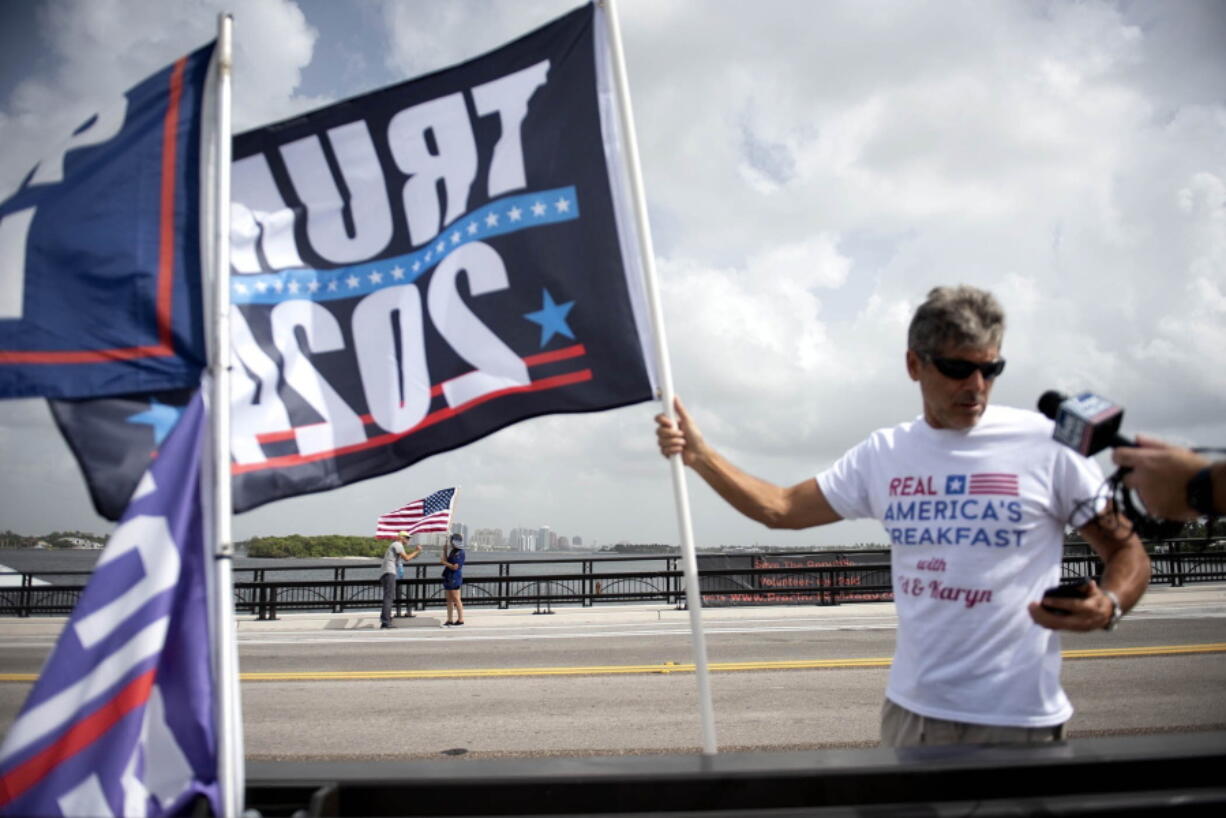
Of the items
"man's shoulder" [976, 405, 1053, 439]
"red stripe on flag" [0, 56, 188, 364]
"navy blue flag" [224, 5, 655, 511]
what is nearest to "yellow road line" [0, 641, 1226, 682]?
"navy blue flag" [224, 5, 655, 511]

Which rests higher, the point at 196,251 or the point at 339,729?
the point at 196,251

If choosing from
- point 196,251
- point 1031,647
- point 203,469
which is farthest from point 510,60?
point 1031,647

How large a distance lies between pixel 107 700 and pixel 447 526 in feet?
48.9

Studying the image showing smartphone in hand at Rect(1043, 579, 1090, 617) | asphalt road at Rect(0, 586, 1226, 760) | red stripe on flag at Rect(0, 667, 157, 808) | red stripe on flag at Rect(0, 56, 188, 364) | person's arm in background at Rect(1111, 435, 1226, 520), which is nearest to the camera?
person's arm in background at Rect(1111, 435, 1226, 520)

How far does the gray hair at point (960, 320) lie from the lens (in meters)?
2.38

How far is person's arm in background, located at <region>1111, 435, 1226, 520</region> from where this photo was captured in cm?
171

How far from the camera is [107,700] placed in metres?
1.93

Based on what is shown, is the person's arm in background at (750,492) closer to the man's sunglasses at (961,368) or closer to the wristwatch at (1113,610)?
the man's sunglasses at (961,368)

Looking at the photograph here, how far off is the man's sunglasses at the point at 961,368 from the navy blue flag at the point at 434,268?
39.7 inches

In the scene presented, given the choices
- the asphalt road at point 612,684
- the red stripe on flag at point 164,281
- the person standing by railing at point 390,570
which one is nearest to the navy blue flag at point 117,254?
the red stripe on flag at point 164,281

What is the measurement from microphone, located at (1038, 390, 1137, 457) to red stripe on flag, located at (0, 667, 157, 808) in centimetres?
241

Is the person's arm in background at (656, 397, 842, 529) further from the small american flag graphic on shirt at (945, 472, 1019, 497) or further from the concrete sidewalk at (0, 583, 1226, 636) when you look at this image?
the concrete sidewalk at (0, 583, 1226, 636)

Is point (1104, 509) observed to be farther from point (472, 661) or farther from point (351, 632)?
point (351, 632)

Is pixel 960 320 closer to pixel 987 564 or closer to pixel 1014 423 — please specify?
pixel 1014 423
